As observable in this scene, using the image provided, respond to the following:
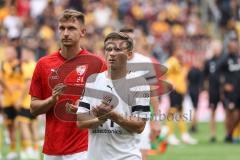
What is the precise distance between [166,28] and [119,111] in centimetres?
2445

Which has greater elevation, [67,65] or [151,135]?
[67,65]

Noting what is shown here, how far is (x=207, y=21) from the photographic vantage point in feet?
110

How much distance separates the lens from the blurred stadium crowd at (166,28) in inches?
882

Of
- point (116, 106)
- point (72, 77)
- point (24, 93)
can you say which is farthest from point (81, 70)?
point (24, 93)

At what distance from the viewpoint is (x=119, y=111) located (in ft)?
26.5

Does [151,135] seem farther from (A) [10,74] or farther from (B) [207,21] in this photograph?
(B) [207,21]

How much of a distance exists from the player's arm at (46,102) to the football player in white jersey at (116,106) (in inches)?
23.7

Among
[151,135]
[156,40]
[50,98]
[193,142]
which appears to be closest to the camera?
[50,98]

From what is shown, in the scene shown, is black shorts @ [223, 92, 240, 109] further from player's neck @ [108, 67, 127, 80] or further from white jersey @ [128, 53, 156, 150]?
player's neck @ [108, 67, 127, 80]

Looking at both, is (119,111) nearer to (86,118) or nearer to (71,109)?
(86,118)

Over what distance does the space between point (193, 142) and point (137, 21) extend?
11.6 m

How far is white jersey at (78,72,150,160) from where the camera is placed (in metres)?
8.11

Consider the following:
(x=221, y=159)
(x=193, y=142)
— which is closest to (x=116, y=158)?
(x=221, y=159)

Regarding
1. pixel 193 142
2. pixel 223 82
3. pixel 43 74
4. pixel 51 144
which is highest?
pixel 43 74
